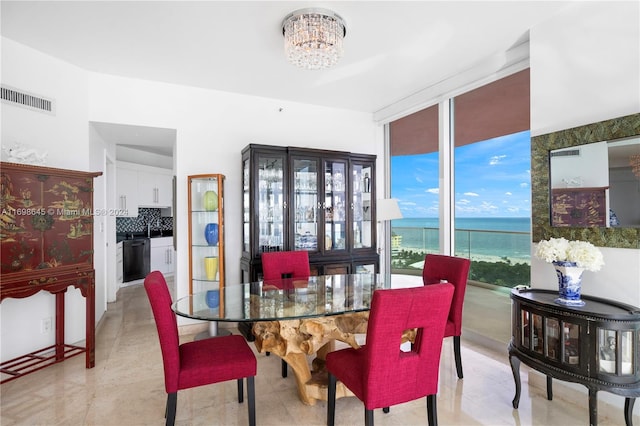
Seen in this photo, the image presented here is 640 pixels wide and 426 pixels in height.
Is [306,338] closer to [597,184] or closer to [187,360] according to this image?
[187,360]

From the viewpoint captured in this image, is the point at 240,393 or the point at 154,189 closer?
the point at 240,393

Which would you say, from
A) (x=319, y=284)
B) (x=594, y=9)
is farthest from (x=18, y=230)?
(x=594, y=9)

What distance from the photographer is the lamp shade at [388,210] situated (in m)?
4.19

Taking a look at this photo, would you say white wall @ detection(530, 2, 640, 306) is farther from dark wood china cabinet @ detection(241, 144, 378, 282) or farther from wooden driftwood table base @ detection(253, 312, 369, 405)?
dark wood china cabinet @ detection(241, 144, 378, 282)

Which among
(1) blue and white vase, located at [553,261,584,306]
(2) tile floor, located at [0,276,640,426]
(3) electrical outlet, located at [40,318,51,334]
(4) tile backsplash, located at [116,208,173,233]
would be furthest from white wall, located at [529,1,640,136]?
(4) tile backsplash, located at [116,208,173,233]

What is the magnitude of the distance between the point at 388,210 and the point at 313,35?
243 cm

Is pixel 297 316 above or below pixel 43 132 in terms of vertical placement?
below

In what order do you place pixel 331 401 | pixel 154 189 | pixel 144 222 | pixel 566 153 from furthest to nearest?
pixel 144 222 → pixel 154 189 → pixel 566 153 → pixel 331 401

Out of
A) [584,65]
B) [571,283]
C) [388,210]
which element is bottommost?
[571,283]

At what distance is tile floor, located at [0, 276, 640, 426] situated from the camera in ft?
7.02

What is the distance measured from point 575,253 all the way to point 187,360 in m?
2.41

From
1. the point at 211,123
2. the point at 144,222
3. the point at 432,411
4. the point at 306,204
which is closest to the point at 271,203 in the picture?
the point at 306,204

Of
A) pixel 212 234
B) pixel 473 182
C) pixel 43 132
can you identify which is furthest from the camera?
pixel 473 182

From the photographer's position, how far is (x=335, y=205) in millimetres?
4219
